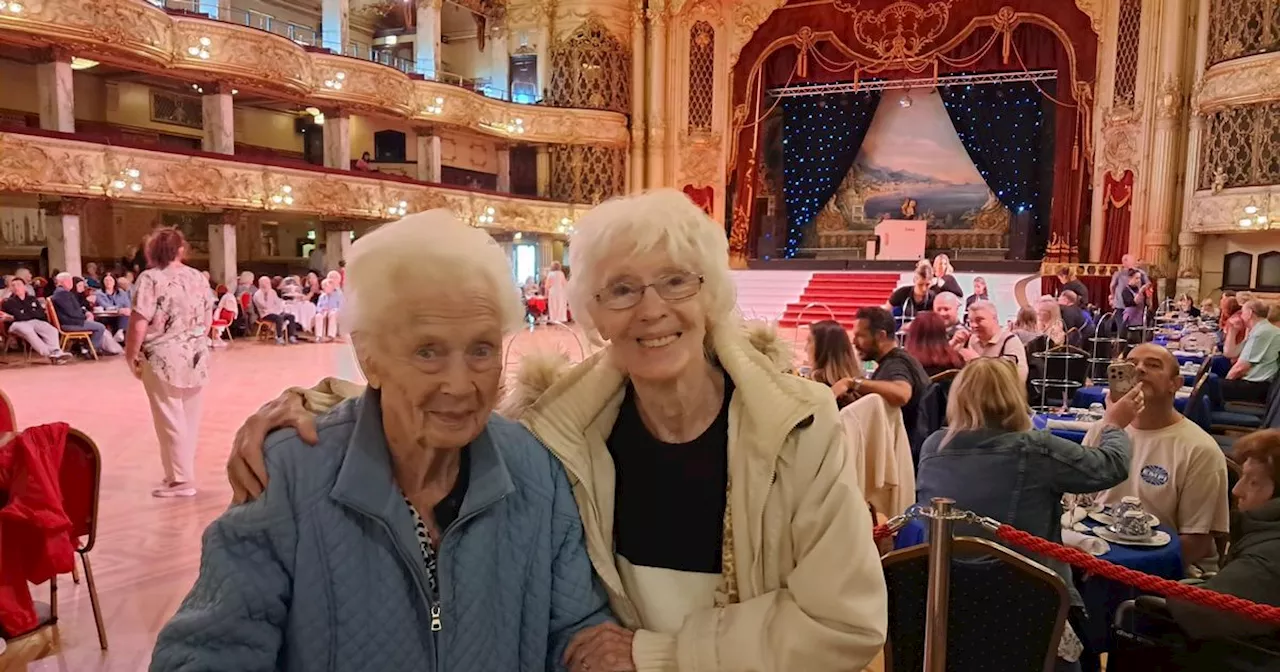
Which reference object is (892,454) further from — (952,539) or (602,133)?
(602,133)

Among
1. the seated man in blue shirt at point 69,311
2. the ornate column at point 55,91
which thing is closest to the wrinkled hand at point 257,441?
the seated man in blue shirt at point 69,311

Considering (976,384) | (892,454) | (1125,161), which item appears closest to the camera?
(976,384)

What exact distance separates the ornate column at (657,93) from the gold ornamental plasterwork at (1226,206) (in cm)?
1141

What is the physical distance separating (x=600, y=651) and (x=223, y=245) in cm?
1654

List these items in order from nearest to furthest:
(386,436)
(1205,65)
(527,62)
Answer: (386,436) → (1205,65) → (527,62)

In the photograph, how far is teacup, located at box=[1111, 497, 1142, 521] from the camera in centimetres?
308

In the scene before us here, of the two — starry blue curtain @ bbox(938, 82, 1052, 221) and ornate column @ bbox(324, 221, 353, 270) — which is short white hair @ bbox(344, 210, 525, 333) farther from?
starry blue curtain @ bbox(938, 82, 1052, 221)

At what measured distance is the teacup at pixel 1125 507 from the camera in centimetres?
308

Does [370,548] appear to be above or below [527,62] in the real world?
below

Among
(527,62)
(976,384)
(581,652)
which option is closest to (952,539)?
(976,384)

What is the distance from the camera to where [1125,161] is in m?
17.2

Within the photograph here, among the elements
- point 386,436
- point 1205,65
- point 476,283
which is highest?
point 1205,65

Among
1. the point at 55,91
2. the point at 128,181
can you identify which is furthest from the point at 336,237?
the point at 55,91

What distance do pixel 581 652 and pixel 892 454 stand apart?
112 inches
